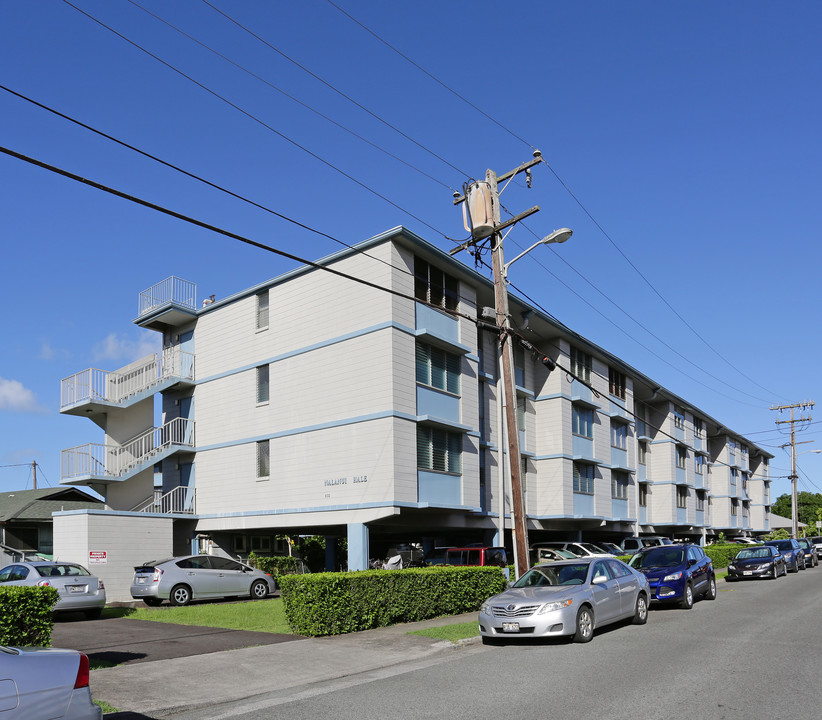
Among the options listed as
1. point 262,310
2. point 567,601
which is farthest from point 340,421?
point 567,601

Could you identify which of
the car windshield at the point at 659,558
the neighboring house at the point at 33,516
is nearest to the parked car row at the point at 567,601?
the car windshield at the point at 659,558

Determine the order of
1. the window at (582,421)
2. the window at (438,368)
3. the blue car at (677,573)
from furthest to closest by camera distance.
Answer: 1. the window at (582,421)
2. the window at (438,368)
3. the blue car at (677,573)

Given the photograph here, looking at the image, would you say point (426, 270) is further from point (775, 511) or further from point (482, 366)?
point (775, 511)

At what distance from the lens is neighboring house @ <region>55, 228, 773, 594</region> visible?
24.9 meters

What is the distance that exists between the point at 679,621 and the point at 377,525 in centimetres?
1105

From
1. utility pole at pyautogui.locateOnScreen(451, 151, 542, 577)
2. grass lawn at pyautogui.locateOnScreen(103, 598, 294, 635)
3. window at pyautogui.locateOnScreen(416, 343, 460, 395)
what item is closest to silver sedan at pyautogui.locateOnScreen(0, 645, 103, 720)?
grass lawn at pyautogui.locateOnScreen(103, 598, 294, 635)

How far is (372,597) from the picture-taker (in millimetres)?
16219

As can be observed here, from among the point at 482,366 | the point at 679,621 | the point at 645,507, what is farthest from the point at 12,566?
the point at 645,507

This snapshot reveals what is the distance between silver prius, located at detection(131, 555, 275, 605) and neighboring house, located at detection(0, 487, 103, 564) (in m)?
11.2

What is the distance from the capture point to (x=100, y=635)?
1634 cm

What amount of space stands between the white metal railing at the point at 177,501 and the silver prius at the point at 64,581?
1005 centimetres

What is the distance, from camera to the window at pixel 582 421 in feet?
118

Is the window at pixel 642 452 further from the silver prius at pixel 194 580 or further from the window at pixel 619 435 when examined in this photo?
the silver prius at pixel 194 580

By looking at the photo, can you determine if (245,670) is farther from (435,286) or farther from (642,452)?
(642,452)
